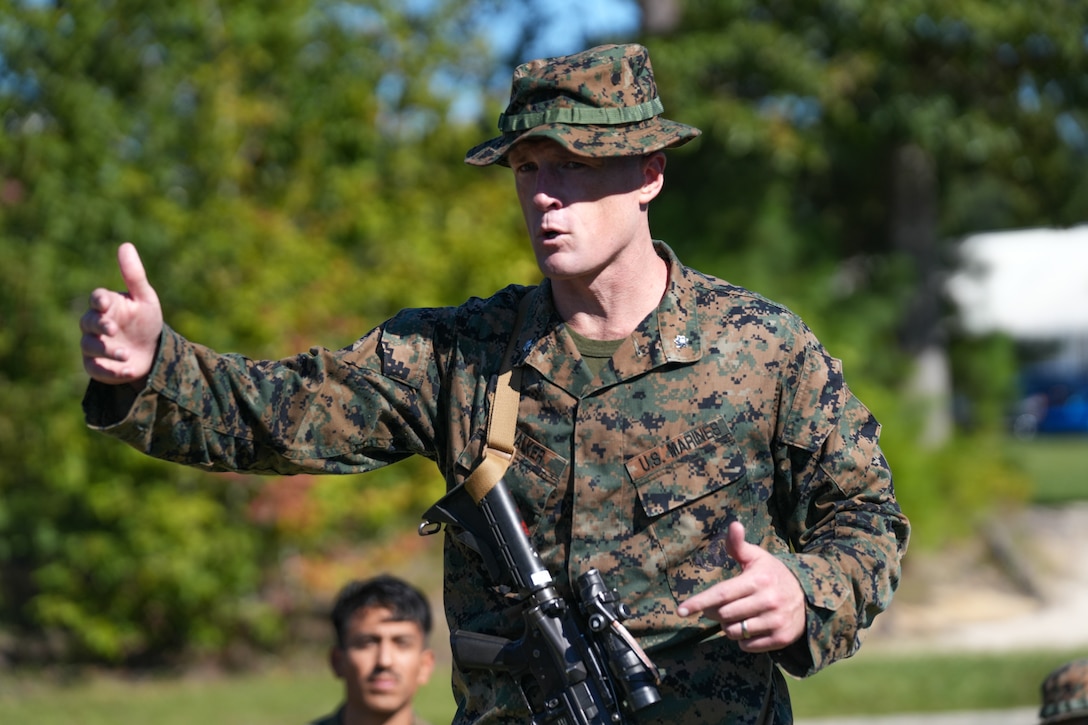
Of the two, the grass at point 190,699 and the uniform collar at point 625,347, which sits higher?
the grass at point 190,699

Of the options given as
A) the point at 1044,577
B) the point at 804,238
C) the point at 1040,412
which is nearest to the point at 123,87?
the point at 804,238

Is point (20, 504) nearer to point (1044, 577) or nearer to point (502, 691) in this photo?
point (502, 691)

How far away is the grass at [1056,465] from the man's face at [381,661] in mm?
13553

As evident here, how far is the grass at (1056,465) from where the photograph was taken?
2075 centimetres

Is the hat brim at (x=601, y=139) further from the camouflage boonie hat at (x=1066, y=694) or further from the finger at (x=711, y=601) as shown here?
the camouflage boonie hat at (x=1066, y=694)

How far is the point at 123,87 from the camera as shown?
34.3ft

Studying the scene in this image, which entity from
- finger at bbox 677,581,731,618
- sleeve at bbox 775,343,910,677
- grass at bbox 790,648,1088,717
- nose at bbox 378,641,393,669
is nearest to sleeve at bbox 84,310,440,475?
sleeve at bbox 775,343,910,677

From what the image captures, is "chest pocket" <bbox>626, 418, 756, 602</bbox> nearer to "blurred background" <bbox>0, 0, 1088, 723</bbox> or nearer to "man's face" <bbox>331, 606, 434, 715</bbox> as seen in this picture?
"man's face" <bbox>331, 606, 434, 715</bbox>

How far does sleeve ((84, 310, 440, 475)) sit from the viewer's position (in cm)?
280

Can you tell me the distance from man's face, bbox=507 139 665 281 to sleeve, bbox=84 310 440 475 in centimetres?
38

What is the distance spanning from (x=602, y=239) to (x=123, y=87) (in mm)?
8188

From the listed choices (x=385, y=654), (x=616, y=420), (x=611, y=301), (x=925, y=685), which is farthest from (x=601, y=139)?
(x=925, y=685)

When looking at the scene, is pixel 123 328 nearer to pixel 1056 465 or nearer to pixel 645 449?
pixel 645 449

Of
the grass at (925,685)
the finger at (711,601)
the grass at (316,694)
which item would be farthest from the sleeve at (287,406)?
the grass at (925,685)
